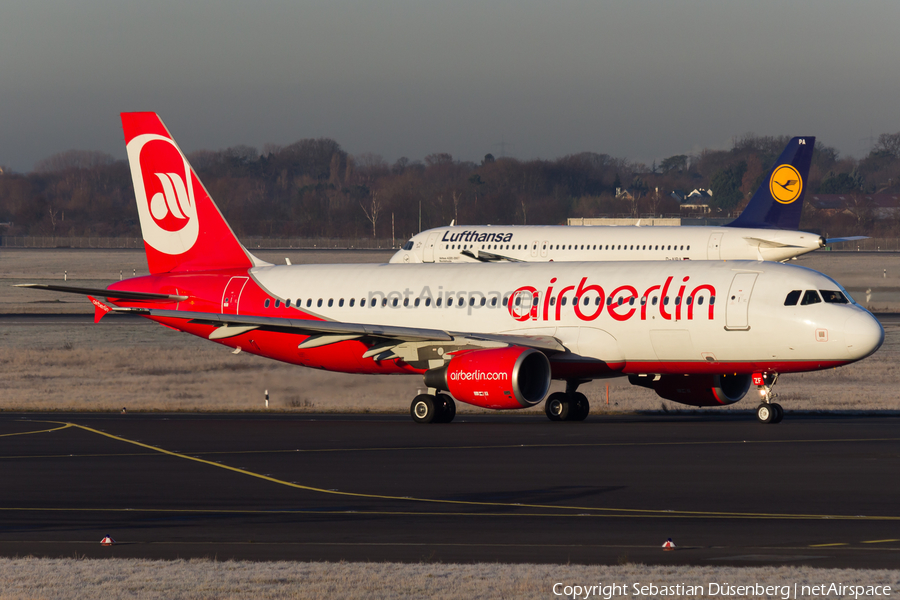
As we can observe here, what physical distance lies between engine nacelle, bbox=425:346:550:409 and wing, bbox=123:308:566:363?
3.33 feet

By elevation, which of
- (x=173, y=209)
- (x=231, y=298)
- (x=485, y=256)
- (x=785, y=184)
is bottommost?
(x=231, y=298)

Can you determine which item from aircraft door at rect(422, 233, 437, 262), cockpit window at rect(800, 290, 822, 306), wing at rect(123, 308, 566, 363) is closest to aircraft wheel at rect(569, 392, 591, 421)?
wing at rect(123, 308, 566, 363)

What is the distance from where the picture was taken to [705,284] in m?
34.5

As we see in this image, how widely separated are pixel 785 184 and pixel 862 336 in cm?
3967

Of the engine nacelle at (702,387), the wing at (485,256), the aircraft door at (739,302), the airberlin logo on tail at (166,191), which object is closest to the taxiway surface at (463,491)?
the engine nacelle at (702,387)

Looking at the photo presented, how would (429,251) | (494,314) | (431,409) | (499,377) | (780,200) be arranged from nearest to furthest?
(499,377), (431,409), (494,314), (780,200), (429,251)

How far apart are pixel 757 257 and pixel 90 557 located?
2164 inches

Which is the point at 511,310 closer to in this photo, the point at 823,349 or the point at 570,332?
the point at 570,332

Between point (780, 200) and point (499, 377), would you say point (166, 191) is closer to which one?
point (499, 377)

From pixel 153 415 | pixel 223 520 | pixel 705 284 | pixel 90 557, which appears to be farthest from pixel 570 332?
pixel 90 557

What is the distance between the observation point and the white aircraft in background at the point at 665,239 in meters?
66.1

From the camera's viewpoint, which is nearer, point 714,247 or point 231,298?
point 231,298

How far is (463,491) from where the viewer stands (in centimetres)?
2212

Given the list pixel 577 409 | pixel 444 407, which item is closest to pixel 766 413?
pixel 577 409
